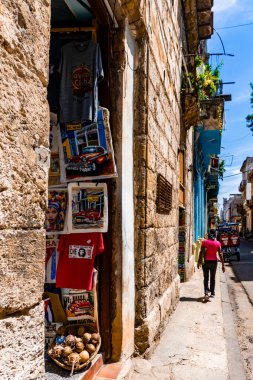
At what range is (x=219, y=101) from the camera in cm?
1498

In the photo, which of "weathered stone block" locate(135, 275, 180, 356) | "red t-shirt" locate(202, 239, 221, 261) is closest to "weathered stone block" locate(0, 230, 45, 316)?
"weathered stone block" locate(135, 275, 180, 356)

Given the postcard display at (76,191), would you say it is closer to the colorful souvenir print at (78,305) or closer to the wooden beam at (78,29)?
the colorful souvenir print at (78,305)

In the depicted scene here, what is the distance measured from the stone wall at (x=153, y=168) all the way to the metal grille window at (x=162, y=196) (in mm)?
118

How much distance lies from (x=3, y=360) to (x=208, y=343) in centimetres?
401

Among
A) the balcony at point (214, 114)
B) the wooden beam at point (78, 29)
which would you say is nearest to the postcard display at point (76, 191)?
the wooden beam at point (78, 29)

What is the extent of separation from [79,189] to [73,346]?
1391 millimetres

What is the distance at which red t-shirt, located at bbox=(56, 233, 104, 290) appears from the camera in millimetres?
3650

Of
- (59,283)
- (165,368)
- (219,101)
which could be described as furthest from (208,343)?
(219,101)

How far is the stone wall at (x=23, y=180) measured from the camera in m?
1.71

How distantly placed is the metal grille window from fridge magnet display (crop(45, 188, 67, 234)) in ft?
5.53

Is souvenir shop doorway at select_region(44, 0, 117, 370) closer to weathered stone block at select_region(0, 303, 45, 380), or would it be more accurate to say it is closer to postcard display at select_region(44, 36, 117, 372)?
postcard display at select_region(44, 36, 117, 372)

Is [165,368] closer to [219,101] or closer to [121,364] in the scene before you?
[121,364]

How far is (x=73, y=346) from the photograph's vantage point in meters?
3.43

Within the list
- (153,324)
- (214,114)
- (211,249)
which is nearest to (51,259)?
(153,324)
